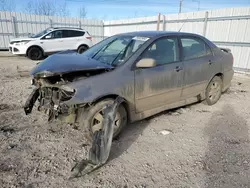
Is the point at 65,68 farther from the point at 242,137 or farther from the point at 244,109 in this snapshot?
the point at 244,109

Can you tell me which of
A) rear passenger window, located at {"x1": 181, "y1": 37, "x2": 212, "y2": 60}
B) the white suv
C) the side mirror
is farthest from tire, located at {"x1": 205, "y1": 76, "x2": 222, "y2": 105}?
the white suv

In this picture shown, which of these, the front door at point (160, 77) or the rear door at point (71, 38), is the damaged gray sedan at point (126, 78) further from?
the rear door at point (71, 38)

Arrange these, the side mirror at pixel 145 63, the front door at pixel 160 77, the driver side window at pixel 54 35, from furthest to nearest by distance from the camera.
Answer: the driver side window at pixel 54 35
the front door at pixel 160 77
the side mirror at pixel 145 63

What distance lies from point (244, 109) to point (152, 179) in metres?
3.30

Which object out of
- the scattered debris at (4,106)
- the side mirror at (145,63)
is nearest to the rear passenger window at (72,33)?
the scattered debris at (4,106)

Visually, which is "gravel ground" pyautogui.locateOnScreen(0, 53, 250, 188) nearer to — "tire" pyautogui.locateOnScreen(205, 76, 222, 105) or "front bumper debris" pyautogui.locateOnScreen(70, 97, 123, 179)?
"front bumper debris" pyautogui.locateOnScreen(70, 97, 123, 179)

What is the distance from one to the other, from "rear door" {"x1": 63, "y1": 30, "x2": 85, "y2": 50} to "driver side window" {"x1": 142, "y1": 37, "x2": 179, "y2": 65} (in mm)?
8825

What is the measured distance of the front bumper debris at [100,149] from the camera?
94.7 inches

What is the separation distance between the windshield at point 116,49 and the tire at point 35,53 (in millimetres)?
7619

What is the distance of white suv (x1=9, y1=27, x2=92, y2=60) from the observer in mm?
10117

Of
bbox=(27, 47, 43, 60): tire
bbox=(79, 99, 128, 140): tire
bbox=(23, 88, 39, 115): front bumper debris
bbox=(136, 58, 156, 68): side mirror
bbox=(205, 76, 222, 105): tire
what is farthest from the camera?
bbox=(27, 47, 43, 60): tire

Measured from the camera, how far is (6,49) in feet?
46.0

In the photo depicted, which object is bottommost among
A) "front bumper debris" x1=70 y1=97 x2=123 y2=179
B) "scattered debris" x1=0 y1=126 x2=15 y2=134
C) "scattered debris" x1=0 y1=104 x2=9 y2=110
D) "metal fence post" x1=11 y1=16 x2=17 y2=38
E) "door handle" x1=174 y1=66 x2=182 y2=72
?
"scattered debris" x1=0 y1=126 x2=15 y2=134

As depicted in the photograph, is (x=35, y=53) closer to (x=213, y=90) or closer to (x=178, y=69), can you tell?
(x=178, y=69)
